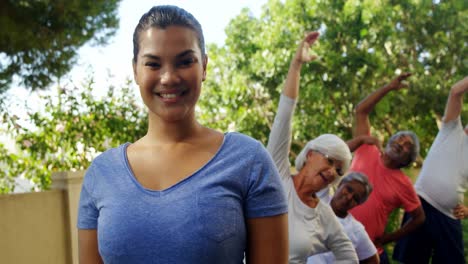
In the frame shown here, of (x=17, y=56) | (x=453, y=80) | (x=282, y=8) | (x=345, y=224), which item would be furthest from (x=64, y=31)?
(x=453, y=80)

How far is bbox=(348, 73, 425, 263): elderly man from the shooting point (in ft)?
13.7

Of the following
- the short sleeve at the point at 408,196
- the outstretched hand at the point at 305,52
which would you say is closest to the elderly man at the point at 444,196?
the short sleeve at the point at 408,196

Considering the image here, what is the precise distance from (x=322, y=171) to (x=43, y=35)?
18.2 feet

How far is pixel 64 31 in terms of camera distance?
303 inches

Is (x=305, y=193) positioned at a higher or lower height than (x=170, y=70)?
lower

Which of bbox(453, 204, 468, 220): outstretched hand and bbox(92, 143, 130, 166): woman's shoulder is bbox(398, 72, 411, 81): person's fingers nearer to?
bbox(453, 204, 468, 220): outstretched hand

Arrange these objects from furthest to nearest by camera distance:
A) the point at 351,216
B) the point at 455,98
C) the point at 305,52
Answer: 1. the point at 455,98
2. the point at 351,216
3. the point at 305,52

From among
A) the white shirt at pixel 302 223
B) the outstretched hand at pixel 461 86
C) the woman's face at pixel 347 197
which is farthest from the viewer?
the outstretched hand at pixel 461 86

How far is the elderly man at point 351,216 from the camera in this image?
3205mm

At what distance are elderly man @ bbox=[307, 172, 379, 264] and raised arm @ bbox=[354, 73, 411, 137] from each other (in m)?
0.99

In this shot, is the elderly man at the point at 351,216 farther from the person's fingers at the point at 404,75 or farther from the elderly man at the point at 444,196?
the elderly man at the point at 444,196

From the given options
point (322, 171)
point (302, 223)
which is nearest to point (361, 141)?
point (322, 171)

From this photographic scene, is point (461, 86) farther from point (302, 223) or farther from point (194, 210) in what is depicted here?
point (194, 210)

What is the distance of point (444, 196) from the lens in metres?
4.89
